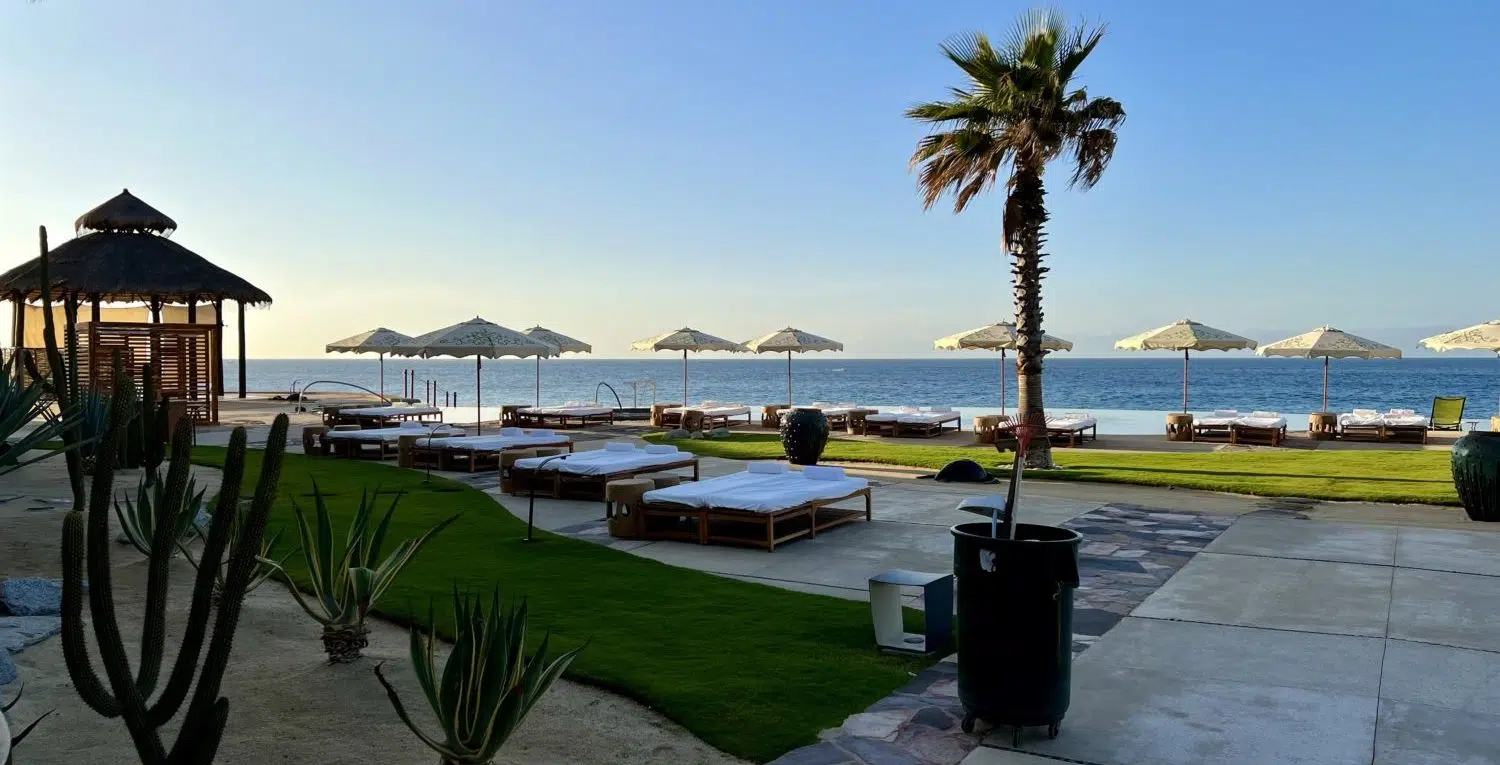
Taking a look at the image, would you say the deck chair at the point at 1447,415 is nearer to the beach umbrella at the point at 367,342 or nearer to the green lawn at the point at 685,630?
the green lawn at the point at 685,630

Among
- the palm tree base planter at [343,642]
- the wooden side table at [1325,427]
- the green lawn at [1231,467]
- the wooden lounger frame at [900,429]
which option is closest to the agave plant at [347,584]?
the palm tree base planter at [343,642]

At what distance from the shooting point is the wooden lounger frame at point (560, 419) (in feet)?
83.0

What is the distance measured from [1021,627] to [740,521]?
5.63 meters

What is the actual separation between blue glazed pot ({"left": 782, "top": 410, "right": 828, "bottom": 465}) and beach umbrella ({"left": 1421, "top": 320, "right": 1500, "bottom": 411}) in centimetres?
1291

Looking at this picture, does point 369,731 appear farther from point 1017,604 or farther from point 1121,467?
point 1121,467

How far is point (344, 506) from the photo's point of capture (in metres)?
11.9

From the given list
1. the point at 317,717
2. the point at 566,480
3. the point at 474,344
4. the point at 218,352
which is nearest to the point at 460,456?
the point at 474,344

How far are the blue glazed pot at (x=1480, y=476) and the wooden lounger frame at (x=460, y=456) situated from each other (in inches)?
→ 444

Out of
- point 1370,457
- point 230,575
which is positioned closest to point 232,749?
point 230,575

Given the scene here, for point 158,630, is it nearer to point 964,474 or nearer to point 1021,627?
point 1021,627

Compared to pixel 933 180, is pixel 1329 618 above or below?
below

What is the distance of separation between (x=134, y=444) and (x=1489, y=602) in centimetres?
1470

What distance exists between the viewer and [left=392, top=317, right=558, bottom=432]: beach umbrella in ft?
65.6

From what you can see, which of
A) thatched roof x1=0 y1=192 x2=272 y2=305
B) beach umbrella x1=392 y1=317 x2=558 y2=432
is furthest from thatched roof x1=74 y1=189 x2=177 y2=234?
beach umbrella x1=392 y1=317 x2=558 y2=432
